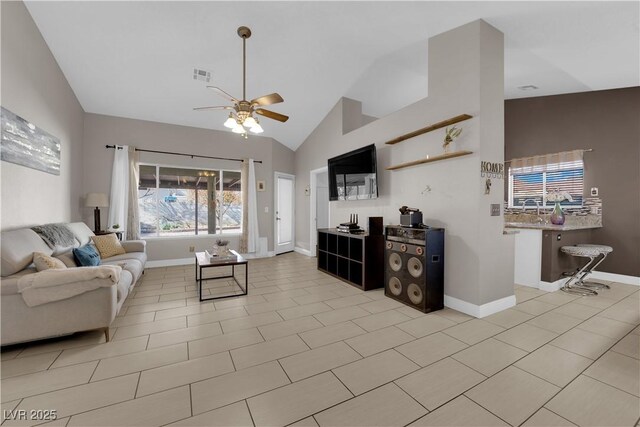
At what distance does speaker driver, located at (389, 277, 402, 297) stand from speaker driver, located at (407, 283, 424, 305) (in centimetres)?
15

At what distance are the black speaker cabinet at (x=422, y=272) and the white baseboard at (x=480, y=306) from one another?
113 millimetres

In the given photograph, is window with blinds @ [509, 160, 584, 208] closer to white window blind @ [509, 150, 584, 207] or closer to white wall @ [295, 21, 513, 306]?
white window blind @ [509, 150, 584, 207]

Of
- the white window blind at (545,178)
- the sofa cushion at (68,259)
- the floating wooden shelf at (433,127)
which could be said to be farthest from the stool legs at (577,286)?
the sofa cushion at (68,259)

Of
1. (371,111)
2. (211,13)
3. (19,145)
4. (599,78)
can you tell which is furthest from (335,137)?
(19,145)

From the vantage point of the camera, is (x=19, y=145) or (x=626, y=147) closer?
(x=19, y=145)

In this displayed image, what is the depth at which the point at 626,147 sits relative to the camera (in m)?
3.95

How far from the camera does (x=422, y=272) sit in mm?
2906

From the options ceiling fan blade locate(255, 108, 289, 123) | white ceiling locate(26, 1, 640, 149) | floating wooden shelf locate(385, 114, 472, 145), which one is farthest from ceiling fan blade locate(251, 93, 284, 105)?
floating wooden shelf locate(385, 114, 472, 145)

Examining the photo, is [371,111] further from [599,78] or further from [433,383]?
[433,383]

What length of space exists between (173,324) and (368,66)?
4397 millimetres

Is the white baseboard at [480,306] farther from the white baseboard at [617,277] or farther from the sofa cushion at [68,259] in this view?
the sofa cushion at [68,259]

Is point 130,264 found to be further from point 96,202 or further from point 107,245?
point 96,202

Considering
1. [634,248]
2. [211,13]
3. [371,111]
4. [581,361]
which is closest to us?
[581,361]

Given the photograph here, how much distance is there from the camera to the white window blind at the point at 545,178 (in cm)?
441
